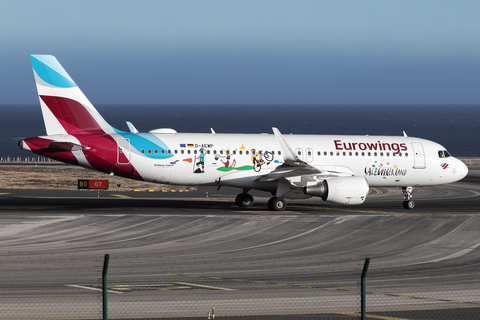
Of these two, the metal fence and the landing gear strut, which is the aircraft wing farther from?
the metal fence

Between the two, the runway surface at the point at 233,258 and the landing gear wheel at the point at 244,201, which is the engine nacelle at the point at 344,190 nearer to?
the runway surface at the point at 233,258

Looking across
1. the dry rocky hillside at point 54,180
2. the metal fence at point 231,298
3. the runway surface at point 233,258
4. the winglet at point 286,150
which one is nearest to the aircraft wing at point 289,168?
the winglet at point 286,150

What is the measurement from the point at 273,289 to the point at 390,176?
23.2 metres

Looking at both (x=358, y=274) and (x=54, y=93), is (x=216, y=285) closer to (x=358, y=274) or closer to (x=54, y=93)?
(x=358, y=274)

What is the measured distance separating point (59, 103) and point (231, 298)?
22.6 meters

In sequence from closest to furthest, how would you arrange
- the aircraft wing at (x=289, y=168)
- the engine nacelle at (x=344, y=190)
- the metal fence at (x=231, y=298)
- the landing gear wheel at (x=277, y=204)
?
the metal fence at (x=231, y=298)
the engine nacelle at (x=344, y=190)
the aircraft wing at (x=289, y=168)
the landing gear wheel at (x=277, y=204)

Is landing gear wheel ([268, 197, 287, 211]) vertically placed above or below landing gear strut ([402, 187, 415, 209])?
below

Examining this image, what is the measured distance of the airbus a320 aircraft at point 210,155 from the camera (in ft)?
111

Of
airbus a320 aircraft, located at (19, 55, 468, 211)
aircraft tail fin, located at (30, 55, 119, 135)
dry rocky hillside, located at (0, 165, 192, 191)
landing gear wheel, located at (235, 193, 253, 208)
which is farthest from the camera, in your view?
dry rocky hillside, located at (0, 165, 192, 191)

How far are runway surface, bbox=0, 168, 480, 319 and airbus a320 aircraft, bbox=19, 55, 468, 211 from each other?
170cm

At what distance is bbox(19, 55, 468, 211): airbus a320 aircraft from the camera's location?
33.9 meters

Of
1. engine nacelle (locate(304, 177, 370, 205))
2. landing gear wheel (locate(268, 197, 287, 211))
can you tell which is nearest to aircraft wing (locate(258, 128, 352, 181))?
landing gear wheel (locate(268, 197, 287, 211))

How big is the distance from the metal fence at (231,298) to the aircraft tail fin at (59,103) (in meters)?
17.4

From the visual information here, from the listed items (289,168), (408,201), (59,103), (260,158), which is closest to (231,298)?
(289,168)
